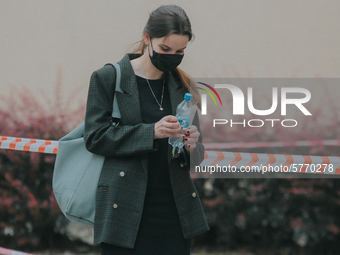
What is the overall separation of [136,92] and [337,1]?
4.16m

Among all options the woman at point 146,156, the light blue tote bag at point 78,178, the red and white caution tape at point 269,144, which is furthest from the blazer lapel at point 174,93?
the red and white caution tape at point 269,144

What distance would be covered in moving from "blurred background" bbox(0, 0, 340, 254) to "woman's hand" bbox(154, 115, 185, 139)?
2.55m

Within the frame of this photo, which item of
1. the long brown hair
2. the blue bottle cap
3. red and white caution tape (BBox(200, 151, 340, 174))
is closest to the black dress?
the blue bottle cap

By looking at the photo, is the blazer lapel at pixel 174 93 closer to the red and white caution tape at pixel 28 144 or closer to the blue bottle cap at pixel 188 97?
the blue bottle cap at pixel 188 97

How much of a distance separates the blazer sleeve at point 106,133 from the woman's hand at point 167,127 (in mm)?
30

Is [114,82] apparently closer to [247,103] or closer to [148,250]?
[148,250]

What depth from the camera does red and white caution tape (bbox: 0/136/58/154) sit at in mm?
3961

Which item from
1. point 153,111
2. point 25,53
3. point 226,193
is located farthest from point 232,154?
point 25,53

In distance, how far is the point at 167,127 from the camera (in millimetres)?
1737

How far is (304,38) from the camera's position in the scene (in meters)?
5.10

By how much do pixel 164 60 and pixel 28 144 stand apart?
2640 mm

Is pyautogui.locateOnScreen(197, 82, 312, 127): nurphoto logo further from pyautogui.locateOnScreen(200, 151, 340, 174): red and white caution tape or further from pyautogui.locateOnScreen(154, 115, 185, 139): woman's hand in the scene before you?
pyautogui.locateOnScreen(154, 115, 185, 139): woman's hand

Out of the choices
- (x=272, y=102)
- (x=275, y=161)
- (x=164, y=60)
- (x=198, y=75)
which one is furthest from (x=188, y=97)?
(x=198, y=75)

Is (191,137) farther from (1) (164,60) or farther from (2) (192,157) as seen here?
(1) (164,60)
